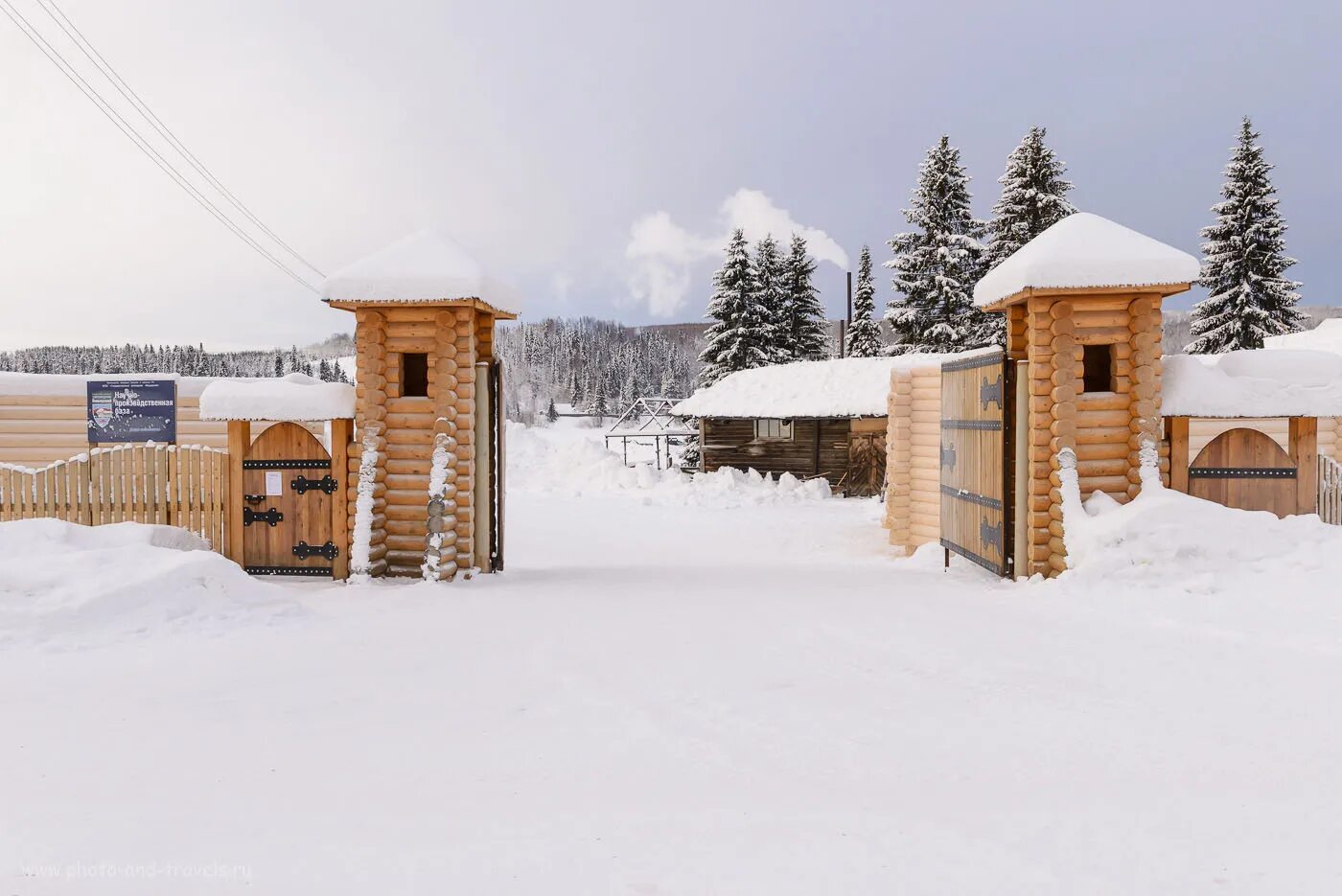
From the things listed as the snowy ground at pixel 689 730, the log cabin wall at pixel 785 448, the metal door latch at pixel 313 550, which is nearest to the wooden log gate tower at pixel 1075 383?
the snowy ground at pixel 689 730

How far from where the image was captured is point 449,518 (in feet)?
29.1

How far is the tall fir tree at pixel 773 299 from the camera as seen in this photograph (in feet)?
116

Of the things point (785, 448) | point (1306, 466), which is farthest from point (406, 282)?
point (785, 448)

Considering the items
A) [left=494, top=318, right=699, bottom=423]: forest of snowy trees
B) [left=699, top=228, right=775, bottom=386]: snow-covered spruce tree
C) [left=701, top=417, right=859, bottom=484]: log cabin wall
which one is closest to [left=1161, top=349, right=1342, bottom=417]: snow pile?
[left=701, top=417, right=859, bottom=484]: log cabin wall

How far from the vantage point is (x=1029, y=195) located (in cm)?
2812

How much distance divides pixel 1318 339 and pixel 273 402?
88.1 ft

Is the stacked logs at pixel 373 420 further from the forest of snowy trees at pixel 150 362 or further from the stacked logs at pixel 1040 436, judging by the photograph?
the forest of snowy trees at pixel 150 362

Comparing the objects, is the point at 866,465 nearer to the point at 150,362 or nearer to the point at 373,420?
the point at 373,420

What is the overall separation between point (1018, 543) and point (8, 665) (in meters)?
9.13

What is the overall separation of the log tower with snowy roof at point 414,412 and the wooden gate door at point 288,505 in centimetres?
42

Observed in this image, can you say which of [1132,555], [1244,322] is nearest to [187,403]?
[1132,555]

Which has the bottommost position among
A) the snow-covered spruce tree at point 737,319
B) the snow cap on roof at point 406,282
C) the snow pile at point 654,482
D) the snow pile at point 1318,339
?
the snow pile at point 654,482

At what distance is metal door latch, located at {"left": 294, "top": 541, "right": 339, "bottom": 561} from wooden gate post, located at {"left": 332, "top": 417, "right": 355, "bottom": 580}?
7 cm

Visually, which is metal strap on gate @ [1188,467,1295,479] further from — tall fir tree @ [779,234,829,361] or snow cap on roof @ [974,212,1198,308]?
tall fir tree @ [779,234,829,361]
